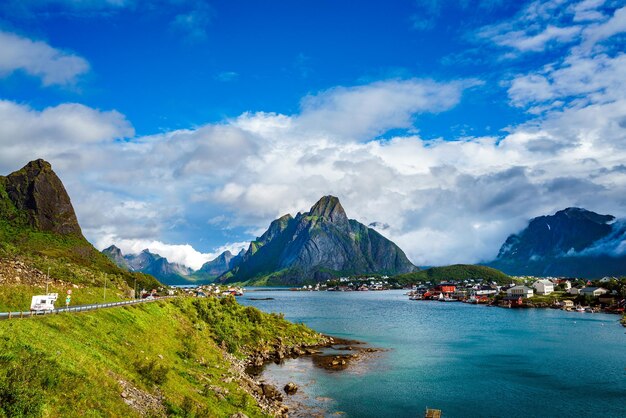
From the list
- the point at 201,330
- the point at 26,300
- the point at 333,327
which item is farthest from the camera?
the point at 333,327

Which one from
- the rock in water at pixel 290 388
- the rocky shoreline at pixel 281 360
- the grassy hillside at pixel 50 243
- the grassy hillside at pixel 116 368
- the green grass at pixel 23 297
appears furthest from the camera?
the grassy hillside at pixel 50 243

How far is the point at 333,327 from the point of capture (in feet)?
481

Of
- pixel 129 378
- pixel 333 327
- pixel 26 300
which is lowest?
pixel 333 327

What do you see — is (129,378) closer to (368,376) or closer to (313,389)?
(313,389)

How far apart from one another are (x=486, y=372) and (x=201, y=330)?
53624mm

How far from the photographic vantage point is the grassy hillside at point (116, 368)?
91.4 feet

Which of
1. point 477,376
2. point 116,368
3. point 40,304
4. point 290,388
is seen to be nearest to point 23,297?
point 40,304

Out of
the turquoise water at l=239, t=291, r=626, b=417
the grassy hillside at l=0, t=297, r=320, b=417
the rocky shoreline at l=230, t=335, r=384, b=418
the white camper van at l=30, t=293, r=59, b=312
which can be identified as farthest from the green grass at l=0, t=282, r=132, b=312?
the turquoise water at l=239, t=291, r=626, b=417

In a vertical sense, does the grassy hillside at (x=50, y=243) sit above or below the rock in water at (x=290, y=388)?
above

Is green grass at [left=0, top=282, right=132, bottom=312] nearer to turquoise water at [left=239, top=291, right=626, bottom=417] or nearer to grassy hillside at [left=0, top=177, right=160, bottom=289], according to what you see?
turquoise water at [left=239, top=291, right=626, bottom=417]

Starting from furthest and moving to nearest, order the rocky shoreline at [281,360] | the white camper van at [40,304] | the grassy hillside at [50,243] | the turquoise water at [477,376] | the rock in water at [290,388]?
the grassy hillside at [50,243] < the rock in water at [290,388] < the turquoise water at [477,376] < the rocky shoreline at [281,360] < the white camper van at [40,304]

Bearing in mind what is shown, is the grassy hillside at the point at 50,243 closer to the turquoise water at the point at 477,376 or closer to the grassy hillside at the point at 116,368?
the grassy hillside at the point at 116,368

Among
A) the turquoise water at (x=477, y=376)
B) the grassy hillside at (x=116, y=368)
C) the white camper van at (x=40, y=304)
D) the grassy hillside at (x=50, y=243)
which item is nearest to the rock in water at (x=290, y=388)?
the turquoise water at (x=477, y=376)

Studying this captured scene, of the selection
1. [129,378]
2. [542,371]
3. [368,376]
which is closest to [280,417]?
[129,378]
